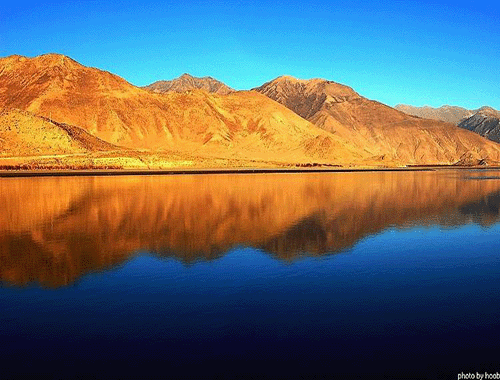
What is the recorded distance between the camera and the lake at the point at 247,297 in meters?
9.84

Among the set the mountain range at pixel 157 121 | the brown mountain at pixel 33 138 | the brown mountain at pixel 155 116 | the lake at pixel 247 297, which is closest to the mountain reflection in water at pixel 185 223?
the lake at pixel 247 297

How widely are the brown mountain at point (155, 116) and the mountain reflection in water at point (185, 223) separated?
90900 millimetres

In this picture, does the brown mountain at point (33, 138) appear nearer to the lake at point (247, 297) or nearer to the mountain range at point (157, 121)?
the mountain range at point (157, 121)

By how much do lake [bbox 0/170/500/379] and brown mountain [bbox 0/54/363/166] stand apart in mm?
108037

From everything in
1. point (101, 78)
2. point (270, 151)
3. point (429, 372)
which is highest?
point (101, 78)

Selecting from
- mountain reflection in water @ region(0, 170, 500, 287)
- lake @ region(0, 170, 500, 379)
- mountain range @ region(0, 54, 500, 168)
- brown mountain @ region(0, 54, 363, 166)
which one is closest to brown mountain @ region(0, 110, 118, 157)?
mountain range @ region(0, 54, 500, 168)

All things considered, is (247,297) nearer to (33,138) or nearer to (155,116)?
(33,138)

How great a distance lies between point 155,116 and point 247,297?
149m

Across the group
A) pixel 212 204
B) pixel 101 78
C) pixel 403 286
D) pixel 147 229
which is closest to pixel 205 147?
pixel 101 78

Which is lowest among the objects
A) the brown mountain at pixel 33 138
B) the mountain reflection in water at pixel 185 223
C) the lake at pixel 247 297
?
the lake at pixel 247 297

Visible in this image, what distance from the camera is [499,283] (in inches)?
619

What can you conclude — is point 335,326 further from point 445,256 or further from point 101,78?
point 101,78

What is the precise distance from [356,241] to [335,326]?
1180 centimetres

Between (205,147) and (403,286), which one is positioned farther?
(205,147)
